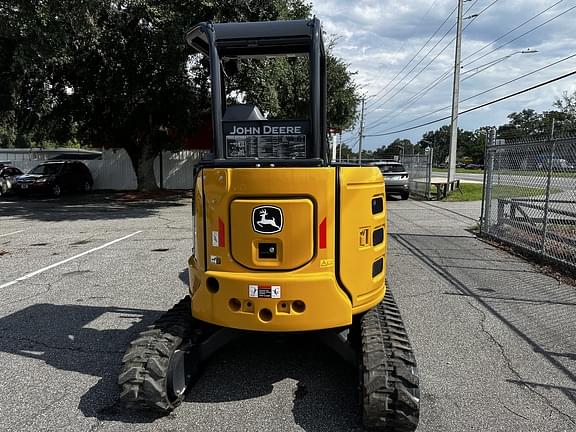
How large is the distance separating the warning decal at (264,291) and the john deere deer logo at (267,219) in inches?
14.3

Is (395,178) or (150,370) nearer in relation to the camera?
(150,370)

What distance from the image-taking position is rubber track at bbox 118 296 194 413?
10.0 feet

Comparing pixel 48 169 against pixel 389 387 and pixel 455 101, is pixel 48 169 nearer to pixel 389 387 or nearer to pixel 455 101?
pixel 455 101

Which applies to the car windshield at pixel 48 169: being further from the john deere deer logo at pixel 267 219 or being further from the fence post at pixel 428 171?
the john deere deer logo at pixel 267 219

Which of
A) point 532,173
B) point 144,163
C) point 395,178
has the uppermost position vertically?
point 144,163

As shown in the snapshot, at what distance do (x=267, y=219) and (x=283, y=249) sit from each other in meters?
0.22

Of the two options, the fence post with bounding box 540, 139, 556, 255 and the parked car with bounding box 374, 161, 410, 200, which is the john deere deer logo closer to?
the fence post with bounding box 540, 139, 556, 255

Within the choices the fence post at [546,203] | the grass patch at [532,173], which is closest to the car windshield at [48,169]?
the grass patch at [532,173]

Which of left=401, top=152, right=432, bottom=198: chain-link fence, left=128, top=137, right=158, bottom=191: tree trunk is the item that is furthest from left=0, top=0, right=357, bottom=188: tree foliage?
left=401, top=152, right=432, bottom=198: chain-link fence

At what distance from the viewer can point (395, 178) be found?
20016 mm

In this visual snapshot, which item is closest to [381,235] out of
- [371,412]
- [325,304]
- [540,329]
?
[325,304]

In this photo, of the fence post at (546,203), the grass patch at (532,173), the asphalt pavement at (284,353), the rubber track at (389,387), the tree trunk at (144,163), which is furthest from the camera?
the tree trunk at (144,163)

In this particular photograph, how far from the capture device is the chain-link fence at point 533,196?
7676mm

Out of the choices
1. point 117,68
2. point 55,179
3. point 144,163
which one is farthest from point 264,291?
point 55,179
